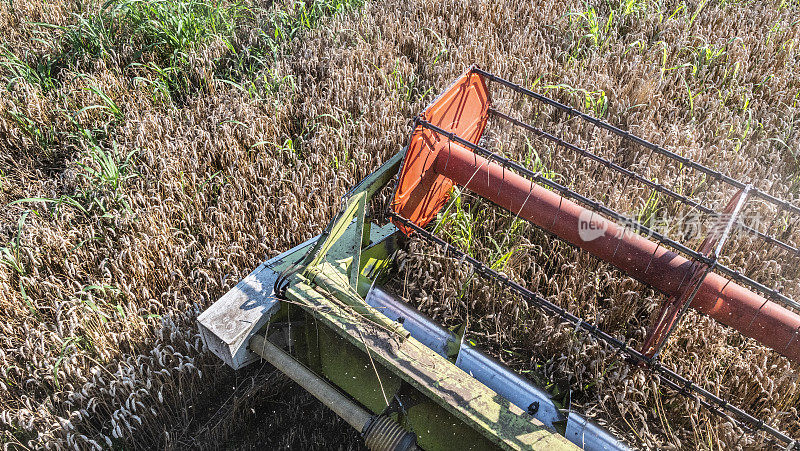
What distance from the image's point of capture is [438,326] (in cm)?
264

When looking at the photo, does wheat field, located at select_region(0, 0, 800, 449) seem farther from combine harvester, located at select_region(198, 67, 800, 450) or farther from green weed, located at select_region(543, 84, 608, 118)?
combine harvester, located at select_region(198, 67, 800, 450)

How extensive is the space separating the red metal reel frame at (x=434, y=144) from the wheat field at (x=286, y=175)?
0.24 meters

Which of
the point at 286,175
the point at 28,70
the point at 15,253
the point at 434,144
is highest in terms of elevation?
the point at 434,144

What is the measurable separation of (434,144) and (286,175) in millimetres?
1192

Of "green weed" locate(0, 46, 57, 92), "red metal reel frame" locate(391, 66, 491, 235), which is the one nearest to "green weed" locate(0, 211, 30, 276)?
"green weed" locate(0, 46, 57, 92)

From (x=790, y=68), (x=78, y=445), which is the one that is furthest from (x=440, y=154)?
(x=790, y=68)

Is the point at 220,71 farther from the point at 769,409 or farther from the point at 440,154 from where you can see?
the point at 769,409

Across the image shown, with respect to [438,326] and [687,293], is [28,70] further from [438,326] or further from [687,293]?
[687,293]

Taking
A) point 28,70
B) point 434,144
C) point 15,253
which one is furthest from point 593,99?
point 28,70

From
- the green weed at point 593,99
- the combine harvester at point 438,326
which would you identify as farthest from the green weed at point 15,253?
the green weed at point 593,99

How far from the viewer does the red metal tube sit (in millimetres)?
2279

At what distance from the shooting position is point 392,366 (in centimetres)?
219

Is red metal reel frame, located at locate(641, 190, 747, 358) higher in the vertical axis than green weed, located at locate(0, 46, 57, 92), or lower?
higher

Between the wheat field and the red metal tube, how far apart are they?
0.47 m
